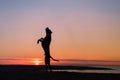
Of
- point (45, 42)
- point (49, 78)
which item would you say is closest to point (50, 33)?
Answer: point (45, 42)

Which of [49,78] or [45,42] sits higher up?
[45,42]

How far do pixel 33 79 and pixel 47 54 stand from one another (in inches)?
276

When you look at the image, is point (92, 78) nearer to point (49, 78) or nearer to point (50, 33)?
point (49, 78)

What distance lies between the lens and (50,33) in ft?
105

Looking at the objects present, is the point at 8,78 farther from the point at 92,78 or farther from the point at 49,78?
the point at 92,78

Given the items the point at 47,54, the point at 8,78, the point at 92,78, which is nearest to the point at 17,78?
the point at 8,78

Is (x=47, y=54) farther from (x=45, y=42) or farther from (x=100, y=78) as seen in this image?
(x=100, y=78)

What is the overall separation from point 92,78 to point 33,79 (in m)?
3.67

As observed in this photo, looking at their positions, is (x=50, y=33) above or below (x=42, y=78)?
above

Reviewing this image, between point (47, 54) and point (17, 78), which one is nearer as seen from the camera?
point (17, 78)

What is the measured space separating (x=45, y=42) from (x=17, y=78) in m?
6.70

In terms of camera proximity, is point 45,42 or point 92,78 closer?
point 92,78

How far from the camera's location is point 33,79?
25109 millimetres

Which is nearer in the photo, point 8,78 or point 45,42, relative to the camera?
point 8,78
